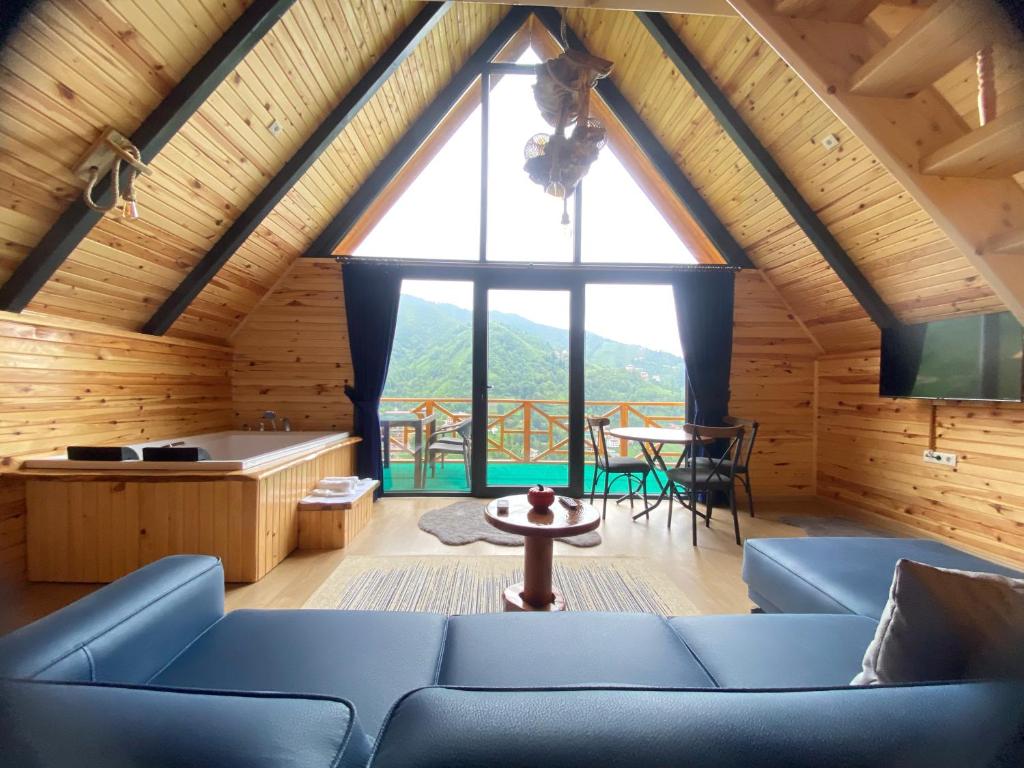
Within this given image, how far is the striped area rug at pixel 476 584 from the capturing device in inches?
84.0

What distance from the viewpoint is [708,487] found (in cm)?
314

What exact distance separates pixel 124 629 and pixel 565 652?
1.01 metres

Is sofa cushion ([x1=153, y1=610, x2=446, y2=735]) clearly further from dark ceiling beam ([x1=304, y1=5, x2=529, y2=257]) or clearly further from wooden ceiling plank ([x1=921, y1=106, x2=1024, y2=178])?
dark ceiling beam ([x1=304, y1=5, x2=529, y2=257])

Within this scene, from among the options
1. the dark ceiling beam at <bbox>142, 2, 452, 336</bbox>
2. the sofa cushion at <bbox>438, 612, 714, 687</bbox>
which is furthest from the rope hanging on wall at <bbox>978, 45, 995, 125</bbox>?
the dark ceiling beam at <bbox>142, 2, 452, 336</bbox>

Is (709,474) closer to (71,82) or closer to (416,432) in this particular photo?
(416,432)

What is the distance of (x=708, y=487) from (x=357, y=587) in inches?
96.5

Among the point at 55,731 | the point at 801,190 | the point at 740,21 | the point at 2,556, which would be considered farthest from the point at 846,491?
the point at 2,556

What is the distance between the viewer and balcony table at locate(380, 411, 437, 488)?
13.8ft

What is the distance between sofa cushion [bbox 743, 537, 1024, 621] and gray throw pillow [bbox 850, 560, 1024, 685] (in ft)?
2.32

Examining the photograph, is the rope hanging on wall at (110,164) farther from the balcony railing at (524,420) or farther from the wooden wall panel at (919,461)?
the wooden wall panel at (919,461)

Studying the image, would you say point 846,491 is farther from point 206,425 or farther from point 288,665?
point 206,425

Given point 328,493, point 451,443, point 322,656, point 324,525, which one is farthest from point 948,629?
point 451,443

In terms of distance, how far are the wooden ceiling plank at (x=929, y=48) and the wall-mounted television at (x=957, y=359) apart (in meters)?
2.20

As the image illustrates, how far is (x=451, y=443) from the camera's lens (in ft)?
14.1
